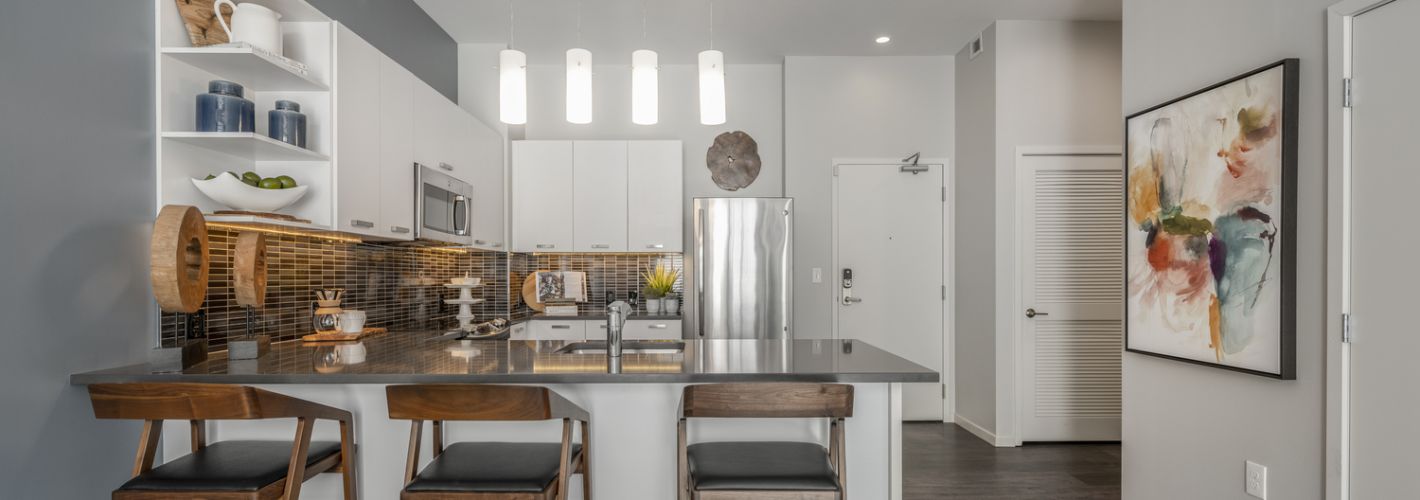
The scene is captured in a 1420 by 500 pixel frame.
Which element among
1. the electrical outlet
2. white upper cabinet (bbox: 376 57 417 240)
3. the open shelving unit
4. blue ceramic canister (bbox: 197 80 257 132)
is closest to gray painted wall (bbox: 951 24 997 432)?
the electrical outlet

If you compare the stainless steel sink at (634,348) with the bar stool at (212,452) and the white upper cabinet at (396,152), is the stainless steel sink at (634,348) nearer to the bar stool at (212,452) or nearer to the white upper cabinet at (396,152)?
the bar stool at (212,452)

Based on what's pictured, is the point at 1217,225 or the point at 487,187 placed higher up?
the point at 487,187

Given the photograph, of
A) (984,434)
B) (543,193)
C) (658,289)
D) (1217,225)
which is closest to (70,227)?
(543,193)

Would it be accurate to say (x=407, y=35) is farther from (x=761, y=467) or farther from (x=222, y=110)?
(x=761, y=467)

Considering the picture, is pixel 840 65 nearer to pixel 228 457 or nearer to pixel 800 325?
pixel 800 325

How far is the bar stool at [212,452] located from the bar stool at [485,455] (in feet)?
0.87

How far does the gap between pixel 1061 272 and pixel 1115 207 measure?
21.4 inches

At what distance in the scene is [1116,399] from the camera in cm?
430

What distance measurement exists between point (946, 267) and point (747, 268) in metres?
1.55

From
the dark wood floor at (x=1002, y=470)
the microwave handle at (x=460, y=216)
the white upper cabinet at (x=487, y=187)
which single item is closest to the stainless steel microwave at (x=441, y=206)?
the microwave handle at (x=460, y=216)

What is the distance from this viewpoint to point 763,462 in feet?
6.01

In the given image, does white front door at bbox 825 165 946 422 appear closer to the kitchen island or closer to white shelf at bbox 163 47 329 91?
the kitchen island

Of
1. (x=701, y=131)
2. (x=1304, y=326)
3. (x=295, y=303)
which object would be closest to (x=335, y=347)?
(x=295, y=303)
